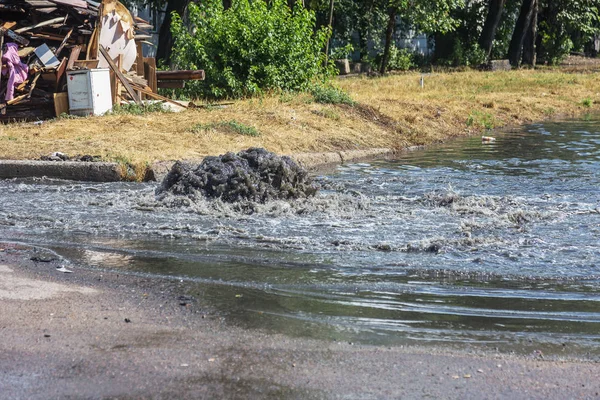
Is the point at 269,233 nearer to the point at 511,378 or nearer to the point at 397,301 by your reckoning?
the point at 397,301

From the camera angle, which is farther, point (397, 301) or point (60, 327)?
point (397, 301)

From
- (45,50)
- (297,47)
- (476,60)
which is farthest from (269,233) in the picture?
(476,60)

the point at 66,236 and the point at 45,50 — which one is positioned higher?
the point at 45,50

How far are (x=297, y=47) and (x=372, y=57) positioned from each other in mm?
20412

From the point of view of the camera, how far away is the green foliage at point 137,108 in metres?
15.5

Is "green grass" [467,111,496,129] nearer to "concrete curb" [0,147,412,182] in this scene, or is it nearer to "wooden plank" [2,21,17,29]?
"concrete curb" [0,147,412,182]

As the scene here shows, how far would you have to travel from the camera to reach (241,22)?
18516mm

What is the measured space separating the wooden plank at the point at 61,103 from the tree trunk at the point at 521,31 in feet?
82.5

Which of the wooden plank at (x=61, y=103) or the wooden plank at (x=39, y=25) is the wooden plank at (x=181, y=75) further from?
the wooden plank at (x=61, y=103)

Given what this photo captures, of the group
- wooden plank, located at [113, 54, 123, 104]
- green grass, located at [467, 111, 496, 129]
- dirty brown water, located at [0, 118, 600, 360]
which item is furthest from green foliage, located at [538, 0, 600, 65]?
dirty brown water, located at [0, 118, 600, 360]

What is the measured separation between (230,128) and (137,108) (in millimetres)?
2628

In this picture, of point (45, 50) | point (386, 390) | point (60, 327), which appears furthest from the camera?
point (45, 50)

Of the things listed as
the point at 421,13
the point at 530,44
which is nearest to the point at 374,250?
the point at 421,13

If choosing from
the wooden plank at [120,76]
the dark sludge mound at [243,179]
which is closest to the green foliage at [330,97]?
the wooden plank at [120,76]
